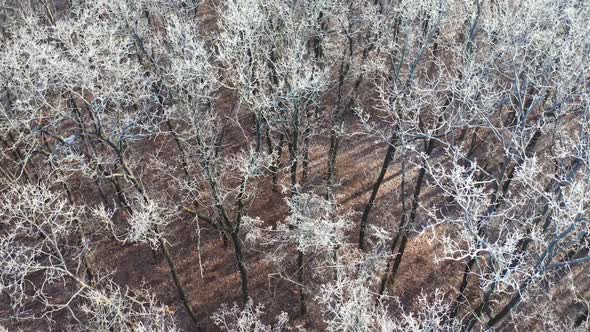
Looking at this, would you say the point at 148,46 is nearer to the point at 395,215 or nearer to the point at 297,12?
the point at 297,12

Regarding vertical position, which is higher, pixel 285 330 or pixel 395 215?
pixel 395 215

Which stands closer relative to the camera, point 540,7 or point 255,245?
point 540,7

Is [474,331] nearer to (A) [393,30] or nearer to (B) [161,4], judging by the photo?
(A) [393,30]

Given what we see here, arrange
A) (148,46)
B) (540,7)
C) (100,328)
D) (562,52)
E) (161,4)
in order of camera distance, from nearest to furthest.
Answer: (562,52) < (100,328) < (540,7) < (148,46) < (161,4)

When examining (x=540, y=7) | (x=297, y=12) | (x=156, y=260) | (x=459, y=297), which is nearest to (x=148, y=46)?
(x=297, y=12)

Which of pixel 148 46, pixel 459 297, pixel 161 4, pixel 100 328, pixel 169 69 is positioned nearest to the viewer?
pixel 100 328


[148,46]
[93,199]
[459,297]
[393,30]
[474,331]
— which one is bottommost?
[474,331]
